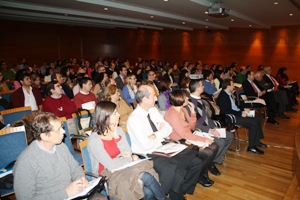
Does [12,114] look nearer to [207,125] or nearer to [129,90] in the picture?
[129,90]

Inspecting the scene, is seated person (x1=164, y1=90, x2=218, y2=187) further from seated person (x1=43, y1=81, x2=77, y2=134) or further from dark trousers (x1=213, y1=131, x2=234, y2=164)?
seated person (x1=43, y1=81, x2=77, y2=134)

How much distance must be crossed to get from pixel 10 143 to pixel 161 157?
5.90ft

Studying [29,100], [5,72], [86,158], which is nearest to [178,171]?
[86,158]

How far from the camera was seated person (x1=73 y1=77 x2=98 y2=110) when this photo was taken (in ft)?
15.0

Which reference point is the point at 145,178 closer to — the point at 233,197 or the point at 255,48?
the point at 233,197

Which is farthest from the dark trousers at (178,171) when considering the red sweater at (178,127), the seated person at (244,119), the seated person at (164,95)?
the seated person at (244,119)

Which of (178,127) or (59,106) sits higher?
(59,106)

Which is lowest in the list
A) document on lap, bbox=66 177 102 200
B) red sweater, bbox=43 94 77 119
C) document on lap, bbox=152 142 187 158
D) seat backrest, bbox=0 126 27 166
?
document on lap, bbox=66 177 102 200

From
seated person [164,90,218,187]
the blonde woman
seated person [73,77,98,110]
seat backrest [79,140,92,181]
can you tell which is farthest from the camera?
the blonde woman

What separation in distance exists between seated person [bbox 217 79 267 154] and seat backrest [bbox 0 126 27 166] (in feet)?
12.0

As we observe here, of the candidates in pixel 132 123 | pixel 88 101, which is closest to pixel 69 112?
pixel 88 101

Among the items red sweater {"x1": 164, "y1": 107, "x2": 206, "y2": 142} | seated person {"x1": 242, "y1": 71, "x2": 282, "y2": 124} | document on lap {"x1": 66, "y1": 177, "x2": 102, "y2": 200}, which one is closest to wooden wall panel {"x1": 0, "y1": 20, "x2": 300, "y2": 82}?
seated person {"x1": 242, "y1": 71, "x2": 282, "y2": 124}

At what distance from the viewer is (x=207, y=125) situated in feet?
14.1

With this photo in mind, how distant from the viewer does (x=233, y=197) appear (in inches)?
130
